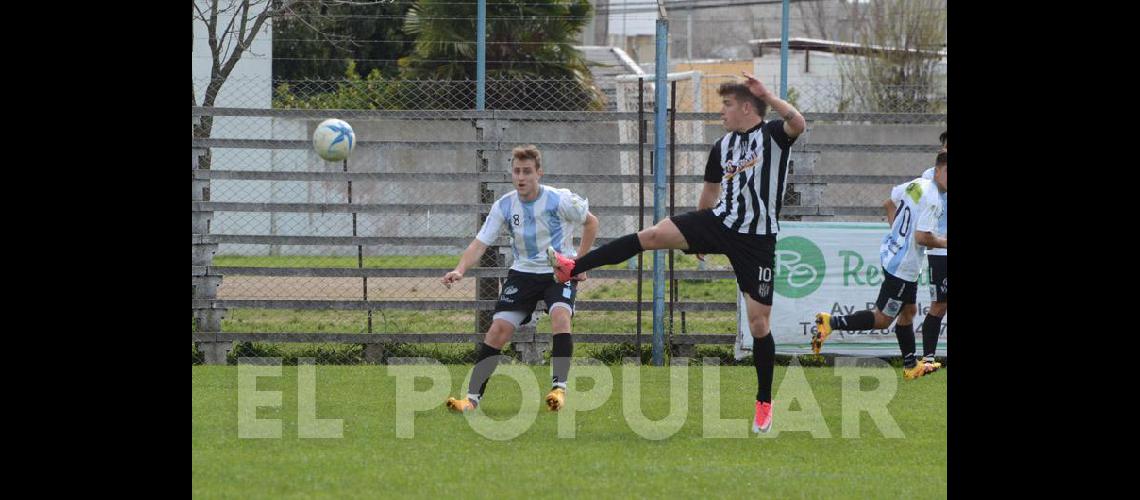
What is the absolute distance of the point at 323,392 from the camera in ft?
31.2

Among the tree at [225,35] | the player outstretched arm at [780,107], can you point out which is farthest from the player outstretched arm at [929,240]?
the tree at [225,35]

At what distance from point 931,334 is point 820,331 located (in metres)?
1.52

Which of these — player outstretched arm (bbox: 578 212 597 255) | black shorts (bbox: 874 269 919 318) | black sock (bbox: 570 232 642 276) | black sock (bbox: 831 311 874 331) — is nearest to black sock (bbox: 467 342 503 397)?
player outstretched arm (bbox: 578 212 597 255)

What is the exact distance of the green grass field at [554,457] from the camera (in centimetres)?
602

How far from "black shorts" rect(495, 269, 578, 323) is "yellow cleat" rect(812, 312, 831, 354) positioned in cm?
226

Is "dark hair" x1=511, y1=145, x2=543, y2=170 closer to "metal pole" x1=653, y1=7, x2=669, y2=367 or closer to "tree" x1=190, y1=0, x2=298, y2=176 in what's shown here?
"metal pole" x1=653, y1=7, x2=669, y2=367

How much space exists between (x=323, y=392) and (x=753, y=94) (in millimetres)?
3928

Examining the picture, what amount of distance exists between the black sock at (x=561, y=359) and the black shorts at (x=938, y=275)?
376 cm

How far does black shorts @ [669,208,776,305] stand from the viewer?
7798mm

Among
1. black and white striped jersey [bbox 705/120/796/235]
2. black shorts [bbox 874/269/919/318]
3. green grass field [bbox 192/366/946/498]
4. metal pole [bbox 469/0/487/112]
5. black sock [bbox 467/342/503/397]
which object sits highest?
metal pole [bbox 469/0/487/112]

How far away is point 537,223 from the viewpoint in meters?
8.88

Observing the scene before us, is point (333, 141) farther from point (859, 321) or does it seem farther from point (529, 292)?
point (859, 321)

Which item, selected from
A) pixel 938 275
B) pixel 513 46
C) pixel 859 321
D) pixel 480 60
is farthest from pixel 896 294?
pixel 513 46

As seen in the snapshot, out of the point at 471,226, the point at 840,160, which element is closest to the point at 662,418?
the point at 471,226
